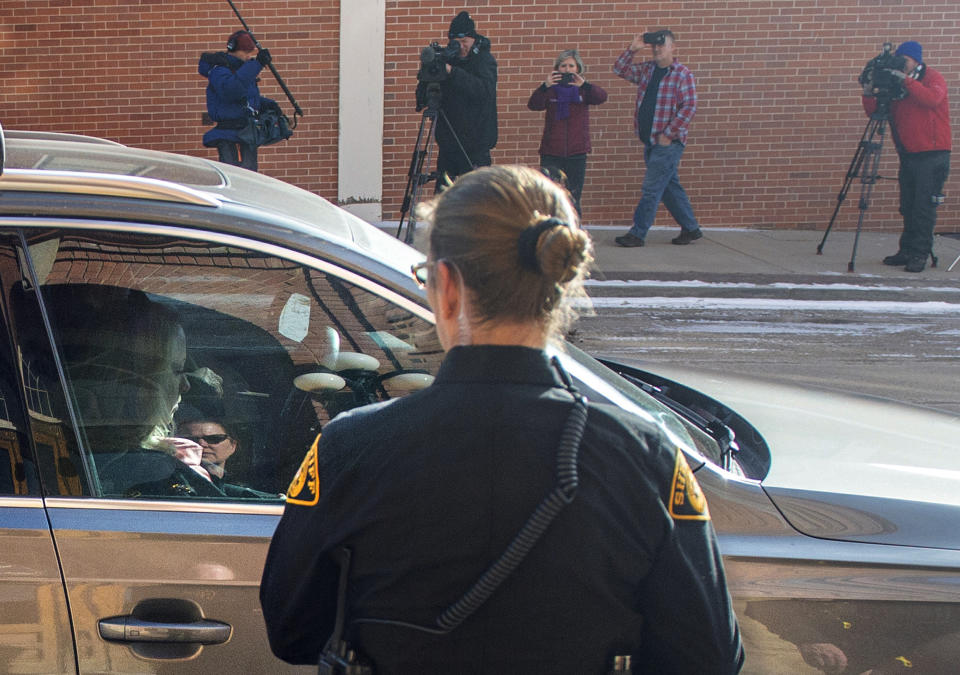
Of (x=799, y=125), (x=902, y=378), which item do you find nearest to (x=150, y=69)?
(x=799, y=125)

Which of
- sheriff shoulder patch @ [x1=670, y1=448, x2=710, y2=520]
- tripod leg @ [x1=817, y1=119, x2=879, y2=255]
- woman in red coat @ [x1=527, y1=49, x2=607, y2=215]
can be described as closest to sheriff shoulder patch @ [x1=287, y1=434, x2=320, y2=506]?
sheriff shoulder patch @ [x1=670, y1=448, x2=710, y2=520]

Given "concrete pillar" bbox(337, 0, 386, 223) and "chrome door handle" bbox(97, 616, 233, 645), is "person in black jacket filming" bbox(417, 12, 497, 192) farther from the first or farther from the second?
"chrome door handle" bbox(97, 616, 233, 645)

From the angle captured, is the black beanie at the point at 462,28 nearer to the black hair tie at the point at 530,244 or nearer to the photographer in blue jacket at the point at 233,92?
the photographer in blue jacket at the point at 233,92

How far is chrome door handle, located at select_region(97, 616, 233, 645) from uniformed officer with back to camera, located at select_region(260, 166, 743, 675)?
0.63 meters

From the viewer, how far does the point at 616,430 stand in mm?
1424

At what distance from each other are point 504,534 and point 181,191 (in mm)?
1171

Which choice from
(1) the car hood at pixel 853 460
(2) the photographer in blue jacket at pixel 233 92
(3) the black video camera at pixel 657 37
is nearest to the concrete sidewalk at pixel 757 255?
(3) the black video camera at pixel 657 37

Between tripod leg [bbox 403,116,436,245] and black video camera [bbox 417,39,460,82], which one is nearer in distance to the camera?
black video camera [bbox 417,39,460,82]

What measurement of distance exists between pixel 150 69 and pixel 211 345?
1049cm

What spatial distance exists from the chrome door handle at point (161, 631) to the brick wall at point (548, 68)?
416 inches

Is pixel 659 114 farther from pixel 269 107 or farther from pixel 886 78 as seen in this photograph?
pixel 269 107

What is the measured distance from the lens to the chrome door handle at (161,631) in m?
Answer: 2.00

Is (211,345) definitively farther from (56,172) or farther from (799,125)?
(799,125)

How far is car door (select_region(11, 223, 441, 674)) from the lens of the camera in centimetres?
203
